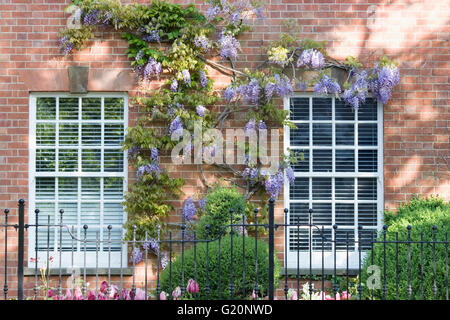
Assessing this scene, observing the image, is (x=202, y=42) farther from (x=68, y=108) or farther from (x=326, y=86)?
(x=68, y=108)

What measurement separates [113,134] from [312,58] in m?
2.82

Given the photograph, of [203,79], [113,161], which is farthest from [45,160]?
[203,79]

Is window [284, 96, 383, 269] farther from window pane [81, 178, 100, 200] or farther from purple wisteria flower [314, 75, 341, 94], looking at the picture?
window pane [81, 178, 100, 200]

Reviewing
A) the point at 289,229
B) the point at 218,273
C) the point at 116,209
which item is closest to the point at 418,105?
the point at 289,229

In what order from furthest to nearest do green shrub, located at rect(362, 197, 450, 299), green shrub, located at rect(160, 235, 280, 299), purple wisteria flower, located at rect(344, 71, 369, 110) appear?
1. purple wisteria flower, located at rect(344, 71, 369, 110)
2. green shrub, located at rect(160, 235, 280, 299)
3. green shrub, located at rect(362, 197, 450, 299)

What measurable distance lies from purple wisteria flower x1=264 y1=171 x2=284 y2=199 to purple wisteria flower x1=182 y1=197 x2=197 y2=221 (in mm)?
977

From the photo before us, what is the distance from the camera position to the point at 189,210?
7934 millimetres

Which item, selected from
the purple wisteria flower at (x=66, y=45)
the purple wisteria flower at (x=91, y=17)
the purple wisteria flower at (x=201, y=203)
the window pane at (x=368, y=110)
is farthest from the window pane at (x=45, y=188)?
the window pane at (x=368, y=110)

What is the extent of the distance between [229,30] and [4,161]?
343 cm

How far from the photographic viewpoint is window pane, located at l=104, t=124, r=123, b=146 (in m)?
8.21

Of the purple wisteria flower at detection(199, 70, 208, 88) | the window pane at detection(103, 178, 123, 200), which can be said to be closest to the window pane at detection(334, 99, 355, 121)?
the purple wisteria flower at detection(199, 70, 208, 88)

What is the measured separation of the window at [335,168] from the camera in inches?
321

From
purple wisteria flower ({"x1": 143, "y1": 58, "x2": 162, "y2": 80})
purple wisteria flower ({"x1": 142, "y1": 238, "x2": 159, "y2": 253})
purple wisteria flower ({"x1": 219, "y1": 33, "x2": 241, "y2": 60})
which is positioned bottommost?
purple wisteria flower ({"x1": 142, "y1": 238, "x2": 159, "y2": 253})

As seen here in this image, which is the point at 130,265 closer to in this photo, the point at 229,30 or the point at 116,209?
the point at 116,209
